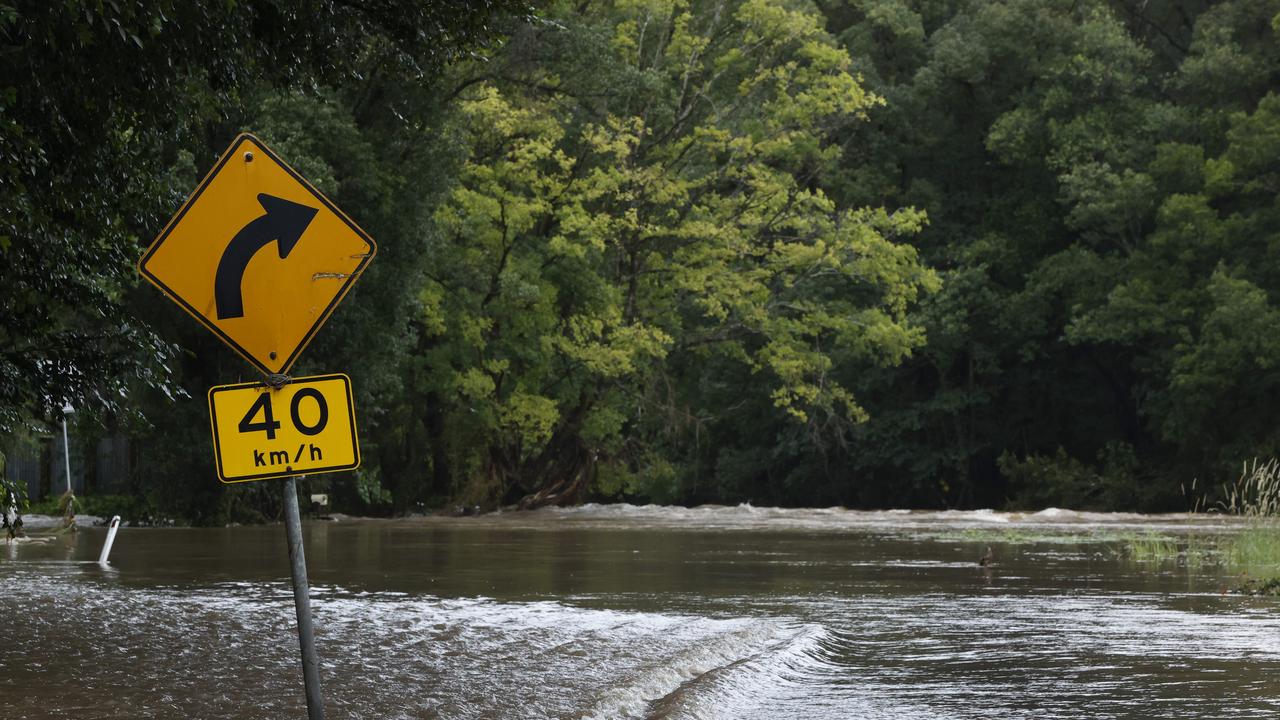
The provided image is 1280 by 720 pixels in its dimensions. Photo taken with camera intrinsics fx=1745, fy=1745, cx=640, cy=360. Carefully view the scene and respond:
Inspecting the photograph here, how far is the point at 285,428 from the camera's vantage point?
7.23 metres

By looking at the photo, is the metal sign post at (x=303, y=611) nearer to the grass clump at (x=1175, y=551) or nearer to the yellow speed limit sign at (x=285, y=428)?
the yellow speed limit sign at (x=285, y=428)

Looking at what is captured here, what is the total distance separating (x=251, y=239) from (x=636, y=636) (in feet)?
20.4

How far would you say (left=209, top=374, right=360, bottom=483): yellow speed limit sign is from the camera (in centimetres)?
719

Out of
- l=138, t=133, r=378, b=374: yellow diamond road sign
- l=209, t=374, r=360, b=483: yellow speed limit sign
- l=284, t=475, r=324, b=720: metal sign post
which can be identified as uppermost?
l=138, t=133, r=378, b=374: yellow diamond road sign

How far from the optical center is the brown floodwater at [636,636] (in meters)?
10.1

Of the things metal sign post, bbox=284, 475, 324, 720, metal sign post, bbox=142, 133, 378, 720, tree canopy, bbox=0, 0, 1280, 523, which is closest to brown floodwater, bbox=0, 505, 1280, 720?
metal sign post, bbox=284, 475, 324, 720

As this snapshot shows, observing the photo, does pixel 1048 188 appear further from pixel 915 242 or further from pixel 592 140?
pixel 592 140

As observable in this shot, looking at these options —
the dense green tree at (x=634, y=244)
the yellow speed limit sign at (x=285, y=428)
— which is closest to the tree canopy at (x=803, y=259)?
the dense green tree at (x=634, y=244)

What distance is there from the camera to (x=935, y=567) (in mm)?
21203

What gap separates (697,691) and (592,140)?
106 ft

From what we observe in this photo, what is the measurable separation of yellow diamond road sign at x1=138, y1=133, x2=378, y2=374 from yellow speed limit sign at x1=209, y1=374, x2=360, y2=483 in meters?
0.17

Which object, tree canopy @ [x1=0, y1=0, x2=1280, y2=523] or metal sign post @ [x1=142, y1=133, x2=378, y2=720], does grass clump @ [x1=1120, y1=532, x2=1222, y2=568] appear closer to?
tree canopy @ [x1=0, y1=0, x2=1280, y2=523]

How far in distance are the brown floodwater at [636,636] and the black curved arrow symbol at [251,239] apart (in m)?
2.97

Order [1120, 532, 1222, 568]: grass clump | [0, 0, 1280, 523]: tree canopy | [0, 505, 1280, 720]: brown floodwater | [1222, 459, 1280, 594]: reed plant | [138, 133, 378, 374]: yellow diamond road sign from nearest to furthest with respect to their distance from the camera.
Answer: [138, 133, 378, 374]: yellow diamond road sign, [0, 505, 1280, 720]: brown floodwater, [1222, 459, 1280, 594]: reed plant, [1120, 532, 1222, 568]: grass clump, [0, 0, 1280, 523]: tree canopy
